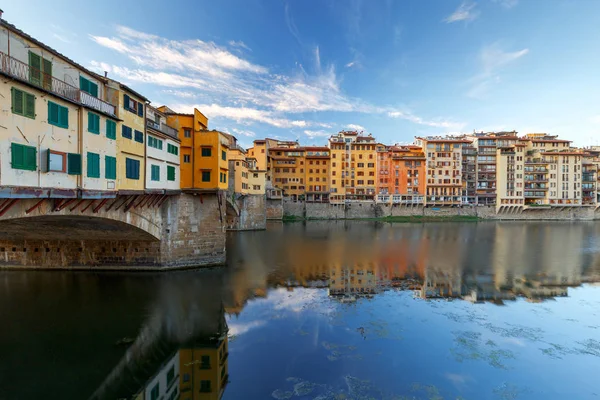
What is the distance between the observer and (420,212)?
7781 cm

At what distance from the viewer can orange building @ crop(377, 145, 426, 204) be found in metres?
78.2

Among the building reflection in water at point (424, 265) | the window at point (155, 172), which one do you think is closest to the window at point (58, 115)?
the window at point (155, 172)

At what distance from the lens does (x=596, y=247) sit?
126 ft

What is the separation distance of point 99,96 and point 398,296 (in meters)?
21.3

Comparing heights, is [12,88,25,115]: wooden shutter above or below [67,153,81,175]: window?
above

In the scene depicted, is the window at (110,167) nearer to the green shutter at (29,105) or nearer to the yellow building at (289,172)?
the green shutter at (29,105)

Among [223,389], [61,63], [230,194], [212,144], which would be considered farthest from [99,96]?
[230,194]

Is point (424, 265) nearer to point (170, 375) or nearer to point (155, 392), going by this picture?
point (170, 375)

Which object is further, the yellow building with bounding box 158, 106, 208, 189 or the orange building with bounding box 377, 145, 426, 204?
the orange building with bounding box 377, 145, 426, 204

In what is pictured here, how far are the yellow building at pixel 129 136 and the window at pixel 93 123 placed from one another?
1693 millimetres

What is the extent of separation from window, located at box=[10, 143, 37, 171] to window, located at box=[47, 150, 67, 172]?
0.56m

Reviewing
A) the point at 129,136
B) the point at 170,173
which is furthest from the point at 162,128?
the point at 129,136

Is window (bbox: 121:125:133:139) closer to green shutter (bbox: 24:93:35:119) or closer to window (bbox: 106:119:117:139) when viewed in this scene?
window (bbox: 106:119:117:139)

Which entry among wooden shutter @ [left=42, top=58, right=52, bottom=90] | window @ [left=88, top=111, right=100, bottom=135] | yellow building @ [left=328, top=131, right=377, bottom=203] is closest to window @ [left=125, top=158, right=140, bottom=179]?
window @ [left=88, top=111, right=100, bottom=135]
